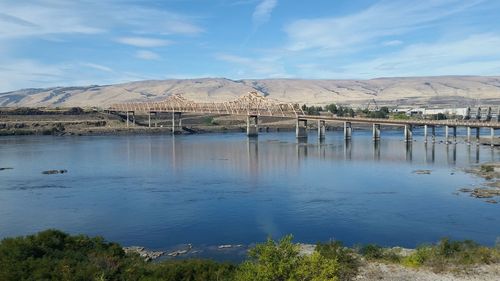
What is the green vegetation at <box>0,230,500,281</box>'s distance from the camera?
11492 mm

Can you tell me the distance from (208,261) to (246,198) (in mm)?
A: 14555

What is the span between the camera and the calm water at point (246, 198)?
69.6 ft

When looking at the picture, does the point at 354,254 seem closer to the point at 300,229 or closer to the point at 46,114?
the point at 300,229

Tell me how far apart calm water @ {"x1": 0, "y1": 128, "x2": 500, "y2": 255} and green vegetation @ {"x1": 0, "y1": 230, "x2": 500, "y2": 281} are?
3.50 meters

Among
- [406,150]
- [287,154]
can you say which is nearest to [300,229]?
[287,154]

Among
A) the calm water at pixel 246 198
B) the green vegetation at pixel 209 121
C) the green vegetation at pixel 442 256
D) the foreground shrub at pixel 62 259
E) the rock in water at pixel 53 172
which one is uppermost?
the green vegetation at pixel 209 121

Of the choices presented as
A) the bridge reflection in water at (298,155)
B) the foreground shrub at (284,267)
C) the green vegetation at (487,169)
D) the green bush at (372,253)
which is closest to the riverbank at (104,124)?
the bridge reflection in water at (298,155)

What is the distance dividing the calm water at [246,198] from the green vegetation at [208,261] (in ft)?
11.5

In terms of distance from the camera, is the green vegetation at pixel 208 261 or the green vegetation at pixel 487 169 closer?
the green vegetation at pixel 208 261

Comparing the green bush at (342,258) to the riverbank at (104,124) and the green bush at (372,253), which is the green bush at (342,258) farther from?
the riverbank at (104,124)

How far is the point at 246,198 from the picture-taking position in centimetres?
2884

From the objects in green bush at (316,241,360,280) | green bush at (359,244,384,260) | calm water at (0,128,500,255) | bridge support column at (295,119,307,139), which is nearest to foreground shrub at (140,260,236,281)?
green bush at (316,241,360,280)

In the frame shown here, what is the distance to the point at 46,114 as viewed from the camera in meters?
95.6

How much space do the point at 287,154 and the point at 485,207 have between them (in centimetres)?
2794
